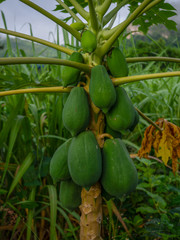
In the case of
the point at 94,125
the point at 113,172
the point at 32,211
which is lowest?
the point at 32,211

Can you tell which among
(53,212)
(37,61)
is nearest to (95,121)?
(37,61)

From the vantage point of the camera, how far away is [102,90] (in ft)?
2.43

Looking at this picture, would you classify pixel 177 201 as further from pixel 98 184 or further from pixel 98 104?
pixel 98 104

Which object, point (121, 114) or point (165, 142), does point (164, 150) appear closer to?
point (165, 142)

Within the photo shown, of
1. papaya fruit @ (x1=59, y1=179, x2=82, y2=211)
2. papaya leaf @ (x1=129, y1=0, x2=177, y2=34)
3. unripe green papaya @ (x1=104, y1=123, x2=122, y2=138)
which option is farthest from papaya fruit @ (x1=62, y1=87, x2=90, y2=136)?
papaya leaf @ (x1=129, y1=0, x2=177, y2=34)

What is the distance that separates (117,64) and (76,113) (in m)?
0.22

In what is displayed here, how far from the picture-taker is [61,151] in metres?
0.85

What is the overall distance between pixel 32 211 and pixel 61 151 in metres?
0.65

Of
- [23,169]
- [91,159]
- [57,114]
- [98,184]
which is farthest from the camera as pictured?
[57,114]

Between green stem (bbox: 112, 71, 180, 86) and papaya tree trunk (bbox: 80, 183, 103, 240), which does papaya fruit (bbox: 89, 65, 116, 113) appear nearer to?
green stem (bbox: 112, 71, 180, 86)

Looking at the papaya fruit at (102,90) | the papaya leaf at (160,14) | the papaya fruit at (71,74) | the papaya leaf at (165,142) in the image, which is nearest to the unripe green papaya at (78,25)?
the papaya fruit at (71,74)

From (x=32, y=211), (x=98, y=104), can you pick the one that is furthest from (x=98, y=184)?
(x=32, y=211)

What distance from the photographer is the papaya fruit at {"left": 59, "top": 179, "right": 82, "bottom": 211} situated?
33.4 inches

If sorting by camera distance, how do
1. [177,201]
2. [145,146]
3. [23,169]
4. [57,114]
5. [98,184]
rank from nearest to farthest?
[98,184] < [145,146] < [177,201] < [23,169] < [57,114]
